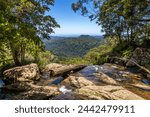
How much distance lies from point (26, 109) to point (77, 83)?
11.6 meters

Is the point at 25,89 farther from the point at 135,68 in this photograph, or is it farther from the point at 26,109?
the point at 135,68

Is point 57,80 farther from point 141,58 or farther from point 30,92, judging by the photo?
point 141,58

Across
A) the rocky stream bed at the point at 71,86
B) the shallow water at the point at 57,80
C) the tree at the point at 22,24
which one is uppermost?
the tree at the point at 22,24

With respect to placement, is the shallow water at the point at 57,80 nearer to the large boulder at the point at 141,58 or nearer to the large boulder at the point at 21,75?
the large boulder at the point at 21,75

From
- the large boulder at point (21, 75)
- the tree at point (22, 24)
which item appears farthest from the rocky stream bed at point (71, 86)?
the tree at point (22, 24)

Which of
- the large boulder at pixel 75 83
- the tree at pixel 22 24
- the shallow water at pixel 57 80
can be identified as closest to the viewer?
the tree at pixel 22 24

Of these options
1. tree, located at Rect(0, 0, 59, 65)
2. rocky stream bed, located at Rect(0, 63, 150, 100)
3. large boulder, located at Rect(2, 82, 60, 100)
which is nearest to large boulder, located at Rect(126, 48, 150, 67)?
rocky stream bed, located at Rect(0, 63, 150, 100)

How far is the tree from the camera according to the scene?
1345 cm

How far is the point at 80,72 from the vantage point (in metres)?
25.1

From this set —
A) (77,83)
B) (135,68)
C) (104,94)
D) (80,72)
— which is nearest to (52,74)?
(80,72)

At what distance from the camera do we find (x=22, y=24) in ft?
49.7

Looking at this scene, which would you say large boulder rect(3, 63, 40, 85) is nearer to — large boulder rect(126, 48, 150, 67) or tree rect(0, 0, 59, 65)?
tree rect(0, 0, 59, 65)

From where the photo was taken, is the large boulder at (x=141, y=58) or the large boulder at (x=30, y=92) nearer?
the large boulder at (x=30, y=92)

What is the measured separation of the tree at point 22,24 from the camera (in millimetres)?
13445
